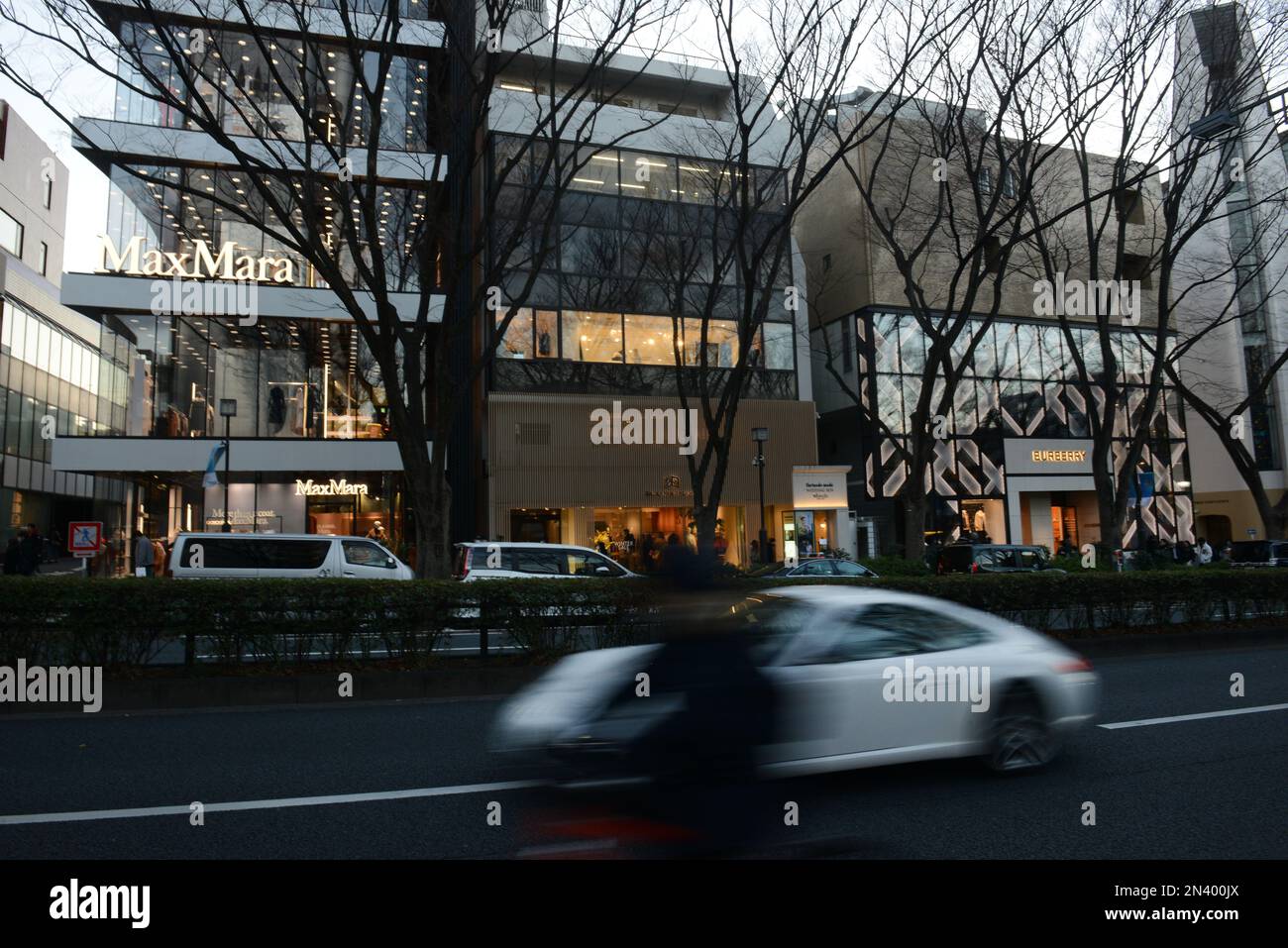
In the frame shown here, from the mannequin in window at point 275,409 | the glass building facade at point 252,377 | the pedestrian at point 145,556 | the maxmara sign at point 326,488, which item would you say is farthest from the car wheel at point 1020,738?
the mannequin in window at point 275,409

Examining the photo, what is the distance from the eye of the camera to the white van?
16.2 metres

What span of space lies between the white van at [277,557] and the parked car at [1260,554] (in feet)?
81.0

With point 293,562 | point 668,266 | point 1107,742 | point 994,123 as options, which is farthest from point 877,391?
point 1107,742

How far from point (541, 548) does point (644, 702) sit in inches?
528

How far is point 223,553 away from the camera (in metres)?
16.4

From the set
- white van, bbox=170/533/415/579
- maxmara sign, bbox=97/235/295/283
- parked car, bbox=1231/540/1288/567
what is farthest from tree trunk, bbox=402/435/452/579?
parked car, bbox=1231/540/1288/567

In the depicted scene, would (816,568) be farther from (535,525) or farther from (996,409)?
(996,409)

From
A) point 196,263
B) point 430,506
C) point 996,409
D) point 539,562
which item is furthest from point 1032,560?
point 196,263

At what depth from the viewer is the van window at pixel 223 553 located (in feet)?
53.3

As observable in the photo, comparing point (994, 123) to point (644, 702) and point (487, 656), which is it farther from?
point (644, 702)

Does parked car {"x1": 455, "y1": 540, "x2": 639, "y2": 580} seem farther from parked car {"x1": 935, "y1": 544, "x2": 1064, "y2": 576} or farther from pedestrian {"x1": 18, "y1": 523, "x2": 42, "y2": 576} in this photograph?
parked car {"x1": 935, "y1": 544, "x2": 1064, "y2": 576}

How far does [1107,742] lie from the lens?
24.1ft

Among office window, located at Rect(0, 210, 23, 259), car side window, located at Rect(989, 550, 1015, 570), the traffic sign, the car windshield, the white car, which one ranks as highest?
office window, located at Rect(0, 210, 23, 259)

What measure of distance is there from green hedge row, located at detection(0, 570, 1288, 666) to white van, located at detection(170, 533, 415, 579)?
207 inches
